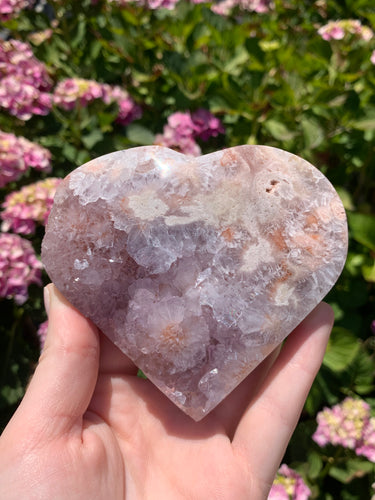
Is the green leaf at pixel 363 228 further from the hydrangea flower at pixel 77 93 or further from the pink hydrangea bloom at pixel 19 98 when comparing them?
the pink hydrangea bloom at pixel 19 98

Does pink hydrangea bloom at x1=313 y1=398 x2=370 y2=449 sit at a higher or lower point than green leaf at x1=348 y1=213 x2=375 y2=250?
lower

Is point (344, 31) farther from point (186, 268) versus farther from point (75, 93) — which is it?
point (186, 268)

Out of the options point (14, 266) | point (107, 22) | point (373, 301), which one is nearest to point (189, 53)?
point (107, 22)

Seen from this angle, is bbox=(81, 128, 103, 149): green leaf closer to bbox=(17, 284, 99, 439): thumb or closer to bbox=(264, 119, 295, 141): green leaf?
bbox=(264, 119, 295, 141): green leaf

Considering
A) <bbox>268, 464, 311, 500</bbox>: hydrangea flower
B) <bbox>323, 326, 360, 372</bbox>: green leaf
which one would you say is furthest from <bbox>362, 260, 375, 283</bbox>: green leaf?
<bbox>268, 464, 311, 500</bbox>: hydrangea flower

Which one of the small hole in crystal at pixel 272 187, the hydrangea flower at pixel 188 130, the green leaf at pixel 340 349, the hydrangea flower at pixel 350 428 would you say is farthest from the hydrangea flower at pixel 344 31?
the hydrangea flower at pixel 350 428

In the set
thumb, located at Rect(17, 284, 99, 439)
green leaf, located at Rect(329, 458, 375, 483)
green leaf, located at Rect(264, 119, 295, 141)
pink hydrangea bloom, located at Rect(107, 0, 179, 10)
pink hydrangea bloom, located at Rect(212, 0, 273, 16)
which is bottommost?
green leaf, located at Rect(329, 458, 375, 483)

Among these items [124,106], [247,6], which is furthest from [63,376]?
[247,6]
